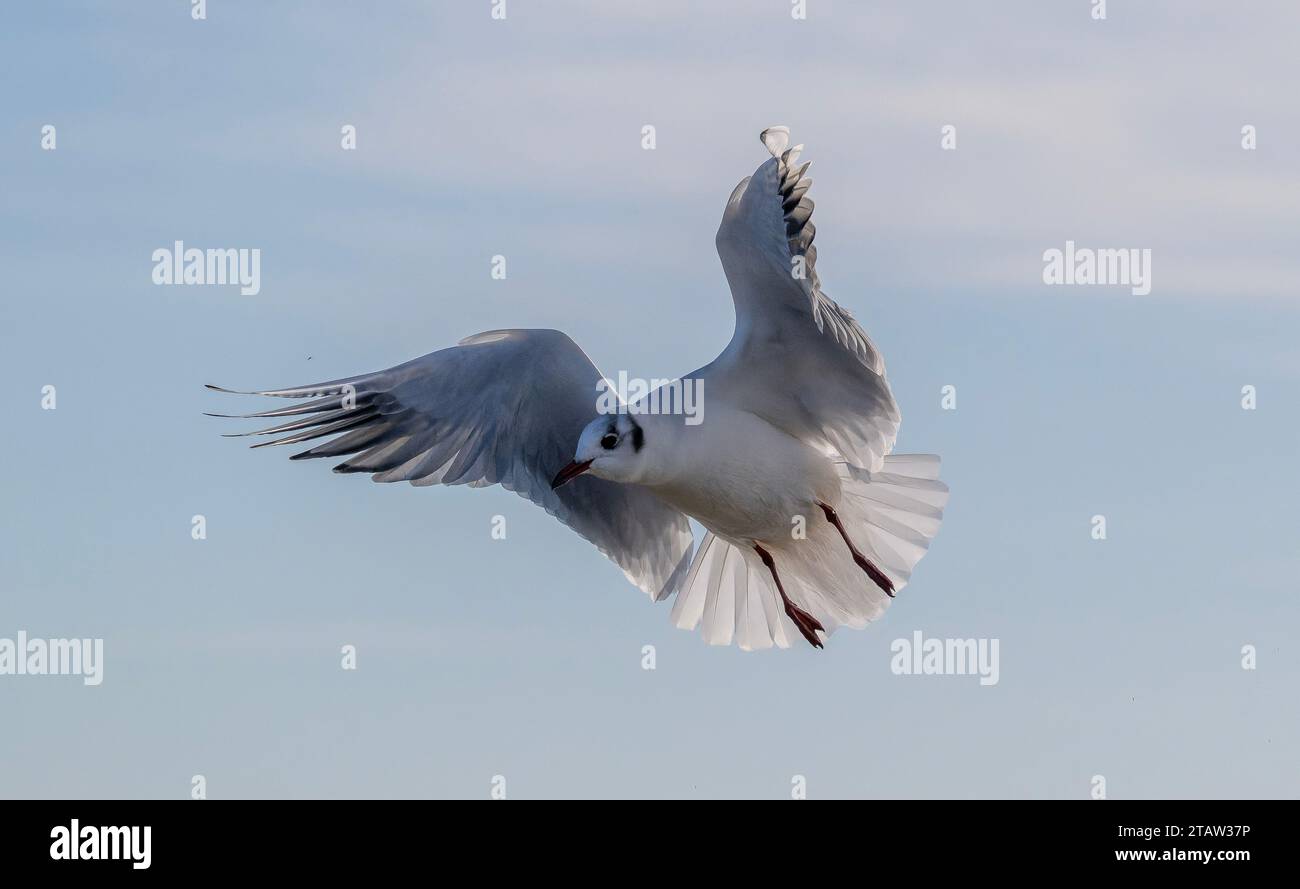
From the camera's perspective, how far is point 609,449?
8133 mm

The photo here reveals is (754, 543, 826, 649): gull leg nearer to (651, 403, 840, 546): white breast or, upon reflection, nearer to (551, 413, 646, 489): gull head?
(651, 403, 840, 546): white breast

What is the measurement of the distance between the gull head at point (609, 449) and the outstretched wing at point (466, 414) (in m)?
0.51

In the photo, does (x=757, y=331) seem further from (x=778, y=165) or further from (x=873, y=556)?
(x=873, y=556)

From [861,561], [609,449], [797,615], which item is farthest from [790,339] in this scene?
[797,615]

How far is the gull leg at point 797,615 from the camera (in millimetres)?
9125

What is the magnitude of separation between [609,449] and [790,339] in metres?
0.81

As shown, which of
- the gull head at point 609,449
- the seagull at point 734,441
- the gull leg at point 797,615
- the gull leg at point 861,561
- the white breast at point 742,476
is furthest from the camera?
the gull leg at point 797,615

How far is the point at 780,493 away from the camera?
8.66m

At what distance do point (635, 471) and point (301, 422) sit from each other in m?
1.36

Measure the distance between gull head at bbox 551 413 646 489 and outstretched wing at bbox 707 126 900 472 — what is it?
1.70 feet

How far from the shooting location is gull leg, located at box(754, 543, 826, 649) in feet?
29.9

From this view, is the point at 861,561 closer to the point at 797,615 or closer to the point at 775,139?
the point at 797,615

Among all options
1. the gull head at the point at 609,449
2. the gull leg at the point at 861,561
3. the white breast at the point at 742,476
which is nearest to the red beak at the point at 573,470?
the gull head at the point at 609,449

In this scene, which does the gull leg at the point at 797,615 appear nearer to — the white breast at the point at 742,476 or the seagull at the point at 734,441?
the seagull at the point at 734,441
